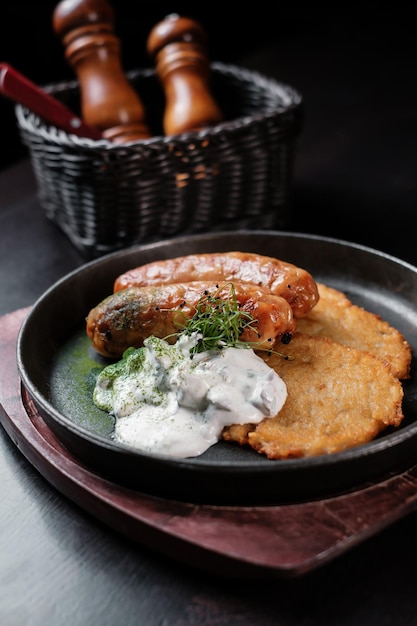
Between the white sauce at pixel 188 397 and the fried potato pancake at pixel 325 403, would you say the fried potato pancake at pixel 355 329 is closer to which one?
the fried potato pancake at pixel 325 403

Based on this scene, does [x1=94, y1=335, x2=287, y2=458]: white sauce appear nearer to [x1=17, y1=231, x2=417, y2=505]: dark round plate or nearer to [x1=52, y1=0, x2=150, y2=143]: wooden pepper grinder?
[x1=17, y1=231, x2=417, y2=505]: dark round plate

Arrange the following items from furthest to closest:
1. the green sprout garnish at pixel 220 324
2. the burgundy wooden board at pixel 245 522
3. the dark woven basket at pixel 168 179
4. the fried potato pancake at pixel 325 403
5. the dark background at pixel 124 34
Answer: the dark background at pixel 124 34 < the dark woven basket at pixel 168 179 < the green sprout garnish at pixel 220 324 < the fried potato pancake at pixel 325 403 < the burgundy wooden board at pixel 245 522

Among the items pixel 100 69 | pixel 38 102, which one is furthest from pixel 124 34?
pixel 38 102

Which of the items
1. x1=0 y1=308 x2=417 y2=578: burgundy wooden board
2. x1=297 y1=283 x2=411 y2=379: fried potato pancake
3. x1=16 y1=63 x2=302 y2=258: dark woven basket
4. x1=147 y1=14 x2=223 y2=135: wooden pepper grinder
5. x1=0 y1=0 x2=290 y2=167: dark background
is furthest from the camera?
x1=0 y1=0 x2=290 y2=167: dark background

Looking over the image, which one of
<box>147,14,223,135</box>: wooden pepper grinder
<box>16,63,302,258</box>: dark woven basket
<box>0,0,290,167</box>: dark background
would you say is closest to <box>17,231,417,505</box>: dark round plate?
<box>16,63,302,258</box>: dark woven basket

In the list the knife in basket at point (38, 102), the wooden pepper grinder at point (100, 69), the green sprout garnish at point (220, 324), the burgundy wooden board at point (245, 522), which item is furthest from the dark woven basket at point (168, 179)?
the burgundy wooden board at point (245, 522)

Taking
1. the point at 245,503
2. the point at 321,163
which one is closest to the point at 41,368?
the point at 245,503
